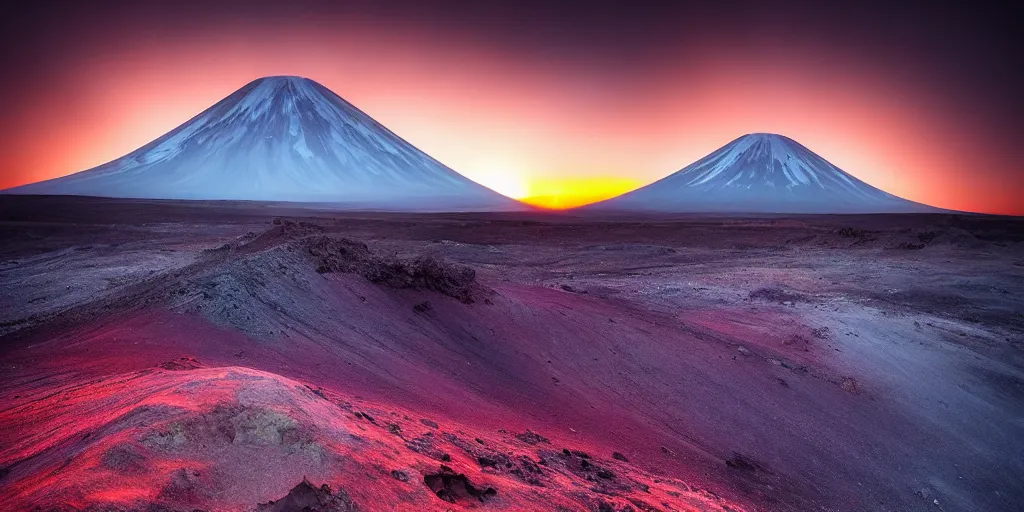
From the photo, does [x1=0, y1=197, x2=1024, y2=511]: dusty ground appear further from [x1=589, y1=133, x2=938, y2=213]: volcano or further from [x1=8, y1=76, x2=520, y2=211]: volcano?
[x1=589, y1=133, x2=938, y2=213]: volcano

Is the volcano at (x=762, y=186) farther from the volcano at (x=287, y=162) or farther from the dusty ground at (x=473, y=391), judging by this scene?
the dusty ground at (x=473, y=391)

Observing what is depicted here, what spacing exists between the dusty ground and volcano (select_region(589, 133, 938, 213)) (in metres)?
120

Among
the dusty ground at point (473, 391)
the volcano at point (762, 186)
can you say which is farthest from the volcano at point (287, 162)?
the dusty ground at point (473, 391)

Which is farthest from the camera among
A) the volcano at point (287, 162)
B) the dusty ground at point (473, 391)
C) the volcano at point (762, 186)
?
the volcano at point (762, 186)

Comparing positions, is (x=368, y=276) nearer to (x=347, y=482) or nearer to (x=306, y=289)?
(x=306, y=289)

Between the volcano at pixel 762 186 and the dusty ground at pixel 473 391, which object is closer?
the dusty ground at pixel 473 391

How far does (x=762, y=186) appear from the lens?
486 feet

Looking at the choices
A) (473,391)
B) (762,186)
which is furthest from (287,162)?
(473,391)

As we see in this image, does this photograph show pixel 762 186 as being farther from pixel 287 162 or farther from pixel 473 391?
pixel 473 391

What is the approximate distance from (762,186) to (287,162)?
104418 mm

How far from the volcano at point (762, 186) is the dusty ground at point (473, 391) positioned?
11967 cm

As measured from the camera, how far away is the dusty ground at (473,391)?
4.68m

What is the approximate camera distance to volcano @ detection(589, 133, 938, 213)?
456ft

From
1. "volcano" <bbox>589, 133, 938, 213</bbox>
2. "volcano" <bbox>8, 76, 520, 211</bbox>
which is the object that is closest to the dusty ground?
"volcano" <bbox>8, 76, 520, 211</bbox>
